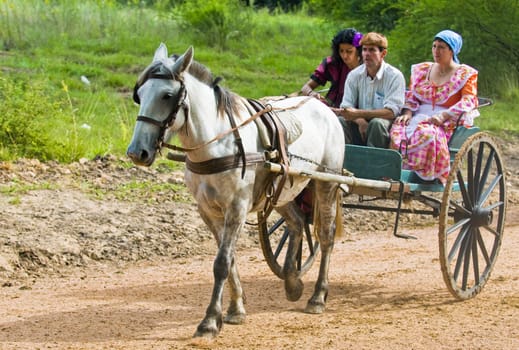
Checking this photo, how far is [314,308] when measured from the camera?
255 inches

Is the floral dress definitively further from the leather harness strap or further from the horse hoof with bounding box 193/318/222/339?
the horse hoof with bounding box 193/318/222/339

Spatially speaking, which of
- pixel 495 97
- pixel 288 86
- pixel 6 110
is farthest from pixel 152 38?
pixel 6 110

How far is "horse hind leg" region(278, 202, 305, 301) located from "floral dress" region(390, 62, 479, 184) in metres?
0.91

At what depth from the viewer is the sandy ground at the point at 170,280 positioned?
5.68 metres

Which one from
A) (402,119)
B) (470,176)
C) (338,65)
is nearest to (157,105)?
(402,119)

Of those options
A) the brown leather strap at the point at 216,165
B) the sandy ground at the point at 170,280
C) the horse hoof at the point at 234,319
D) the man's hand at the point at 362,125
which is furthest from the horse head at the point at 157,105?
the man's hand at the point at 362,125

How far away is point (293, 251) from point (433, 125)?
142 cm

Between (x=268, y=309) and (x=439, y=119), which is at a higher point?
(x=439, y=119)

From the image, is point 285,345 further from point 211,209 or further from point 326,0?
point 326,0

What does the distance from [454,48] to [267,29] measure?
606 inches

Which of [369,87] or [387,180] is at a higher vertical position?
[369,87]

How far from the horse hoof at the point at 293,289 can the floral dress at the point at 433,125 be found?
1.25 metres

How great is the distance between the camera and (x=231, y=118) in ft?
18.5

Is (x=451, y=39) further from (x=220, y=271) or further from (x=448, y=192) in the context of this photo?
(x=220, y=271)
